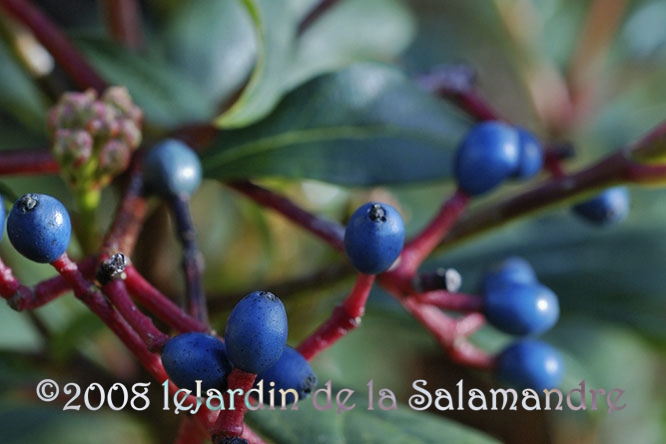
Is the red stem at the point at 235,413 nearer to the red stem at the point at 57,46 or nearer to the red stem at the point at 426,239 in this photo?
the red stem at the point at 426,239

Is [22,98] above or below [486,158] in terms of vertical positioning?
above

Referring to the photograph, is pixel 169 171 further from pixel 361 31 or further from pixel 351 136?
pixel 361 31

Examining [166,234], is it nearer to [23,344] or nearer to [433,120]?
[23,344]

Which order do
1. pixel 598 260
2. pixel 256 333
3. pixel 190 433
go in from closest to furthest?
pixel 256 333
pixel 190 433
pixel 598 260

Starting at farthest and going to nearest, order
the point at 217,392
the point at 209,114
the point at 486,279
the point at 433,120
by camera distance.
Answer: the point at 209,114, the point at 433,120, the point at 486,279, the point at 217,392

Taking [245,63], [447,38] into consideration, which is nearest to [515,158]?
[245,63]

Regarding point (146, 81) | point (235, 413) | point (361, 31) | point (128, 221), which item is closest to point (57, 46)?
point (146, 81)
